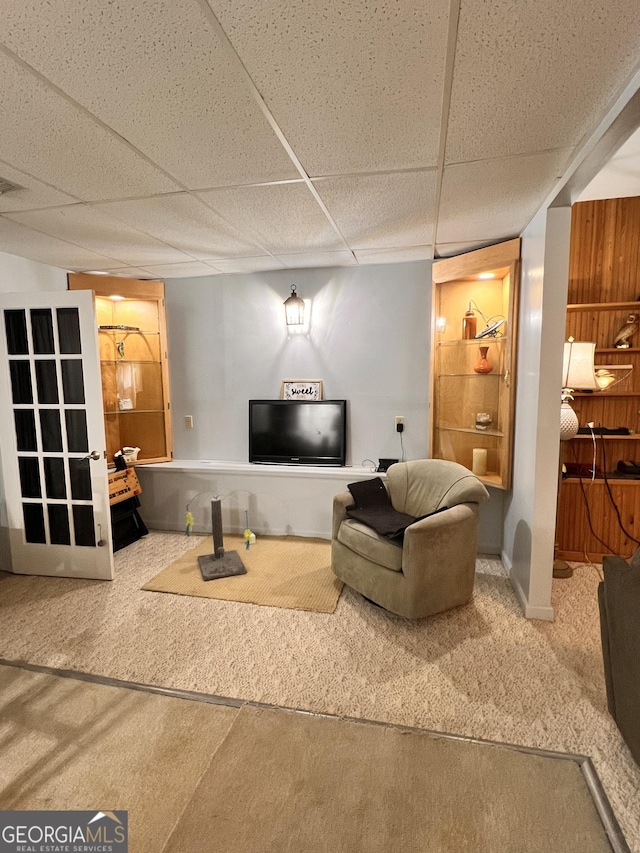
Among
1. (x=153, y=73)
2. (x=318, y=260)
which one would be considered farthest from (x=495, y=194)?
(x=153, y=73)

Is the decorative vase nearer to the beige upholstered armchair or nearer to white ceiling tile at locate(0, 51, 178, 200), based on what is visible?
the beige upholstered armchair

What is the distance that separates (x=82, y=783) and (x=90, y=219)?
278 centimetres

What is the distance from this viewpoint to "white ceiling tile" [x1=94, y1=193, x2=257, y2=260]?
7.35ft

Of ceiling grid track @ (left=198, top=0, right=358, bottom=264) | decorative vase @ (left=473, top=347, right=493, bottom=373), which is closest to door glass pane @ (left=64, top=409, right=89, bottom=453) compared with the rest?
ceiling grid track @ (left=198, top=0, right=358, bottom=264)

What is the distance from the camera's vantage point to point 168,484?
156 inches

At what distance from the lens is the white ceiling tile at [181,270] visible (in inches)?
138

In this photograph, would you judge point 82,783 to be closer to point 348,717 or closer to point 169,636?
point 169,636

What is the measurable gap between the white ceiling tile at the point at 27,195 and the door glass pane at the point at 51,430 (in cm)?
136

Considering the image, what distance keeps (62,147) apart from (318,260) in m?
2.05

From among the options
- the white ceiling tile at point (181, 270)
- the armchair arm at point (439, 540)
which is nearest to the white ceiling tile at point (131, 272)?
the white ceiling tile at point (181, 270)

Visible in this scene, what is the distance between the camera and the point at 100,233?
2693 mm

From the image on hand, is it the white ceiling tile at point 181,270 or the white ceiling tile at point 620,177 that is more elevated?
the white ceiling tile at point 620,177

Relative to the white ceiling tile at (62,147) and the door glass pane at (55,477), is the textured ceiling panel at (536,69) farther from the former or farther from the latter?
the door glass pane at (55,477)

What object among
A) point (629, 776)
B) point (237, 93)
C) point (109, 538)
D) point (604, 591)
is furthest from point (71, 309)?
point (629, 776)
